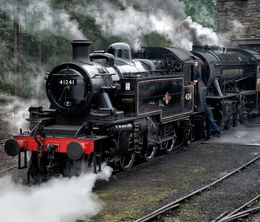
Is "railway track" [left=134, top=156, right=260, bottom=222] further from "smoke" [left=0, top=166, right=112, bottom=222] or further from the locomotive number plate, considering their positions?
the locomotive number plate

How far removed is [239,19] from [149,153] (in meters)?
13.2

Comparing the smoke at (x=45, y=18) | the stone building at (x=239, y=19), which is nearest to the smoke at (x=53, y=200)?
the smoke at (x=45, y=18)

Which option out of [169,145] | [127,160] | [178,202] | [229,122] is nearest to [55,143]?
[127,160]

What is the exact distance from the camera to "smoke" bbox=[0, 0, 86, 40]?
1409 cm

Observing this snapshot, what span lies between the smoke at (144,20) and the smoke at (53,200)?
5.39m

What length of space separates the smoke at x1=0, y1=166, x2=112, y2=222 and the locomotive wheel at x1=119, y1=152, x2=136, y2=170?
63 cm

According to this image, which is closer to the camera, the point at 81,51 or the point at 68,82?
the point at 68,82

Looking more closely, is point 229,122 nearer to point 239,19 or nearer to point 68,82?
point 68,82

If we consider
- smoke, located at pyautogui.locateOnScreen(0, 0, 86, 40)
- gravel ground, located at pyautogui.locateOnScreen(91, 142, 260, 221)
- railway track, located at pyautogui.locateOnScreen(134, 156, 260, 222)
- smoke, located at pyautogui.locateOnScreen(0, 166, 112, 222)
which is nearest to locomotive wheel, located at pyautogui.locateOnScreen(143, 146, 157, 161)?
gravel ground, located at pyautogui.locateOnScreen(91, 142, 260, 221)

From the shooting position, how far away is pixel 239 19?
2139cm

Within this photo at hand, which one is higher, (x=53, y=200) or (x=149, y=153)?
(x=149, y=153)

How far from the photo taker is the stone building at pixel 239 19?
827 inches

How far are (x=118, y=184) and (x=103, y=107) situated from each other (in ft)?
4.32

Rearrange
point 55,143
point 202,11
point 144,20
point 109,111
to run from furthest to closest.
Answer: point 202,11
point 144,20
point 109,111
point 55,143
